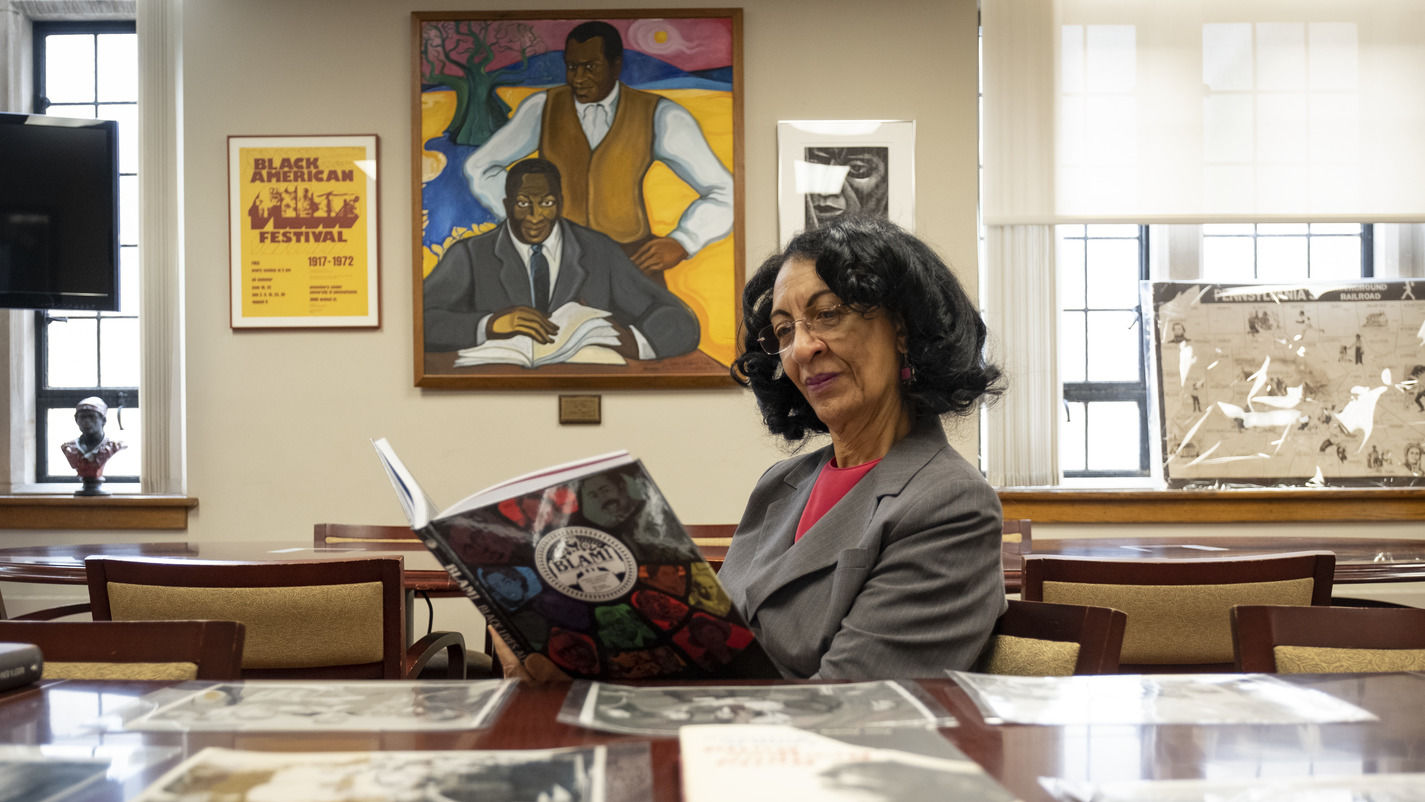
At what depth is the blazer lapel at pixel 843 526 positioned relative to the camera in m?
1.34

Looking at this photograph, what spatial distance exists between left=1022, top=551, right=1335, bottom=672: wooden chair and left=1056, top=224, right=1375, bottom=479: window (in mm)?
2547

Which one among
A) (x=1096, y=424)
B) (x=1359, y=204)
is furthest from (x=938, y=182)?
(x=1359, y=204)

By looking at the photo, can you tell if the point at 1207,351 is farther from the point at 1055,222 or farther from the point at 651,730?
the point at 651,730

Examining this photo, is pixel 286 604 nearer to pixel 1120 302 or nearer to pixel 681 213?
pixel 681 213

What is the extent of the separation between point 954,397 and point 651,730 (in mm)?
840

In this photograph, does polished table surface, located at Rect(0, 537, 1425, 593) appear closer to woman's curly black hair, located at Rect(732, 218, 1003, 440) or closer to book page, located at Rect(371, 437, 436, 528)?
woman's curly black hair, located at Rect(732, 218, 1003, 440)

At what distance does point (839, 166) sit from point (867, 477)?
2.85 m

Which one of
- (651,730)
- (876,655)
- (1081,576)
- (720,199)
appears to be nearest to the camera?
(651,730)

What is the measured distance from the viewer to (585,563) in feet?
3.09

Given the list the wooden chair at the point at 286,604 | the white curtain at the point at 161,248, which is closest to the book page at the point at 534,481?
the wooden chair at the point at 286,604

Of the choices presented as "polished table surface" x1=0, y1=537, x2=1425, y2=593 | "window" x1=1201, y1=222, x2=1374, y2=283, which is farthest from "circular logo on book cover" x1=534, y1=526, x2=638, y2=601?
"window" x1=1201, y1=222, x2=1374, y2=283

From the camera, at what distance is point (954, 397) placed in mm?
1473

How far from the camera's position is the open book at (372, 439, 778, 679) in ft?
2.92

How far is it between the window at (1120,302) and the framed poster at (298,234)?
303 cm
